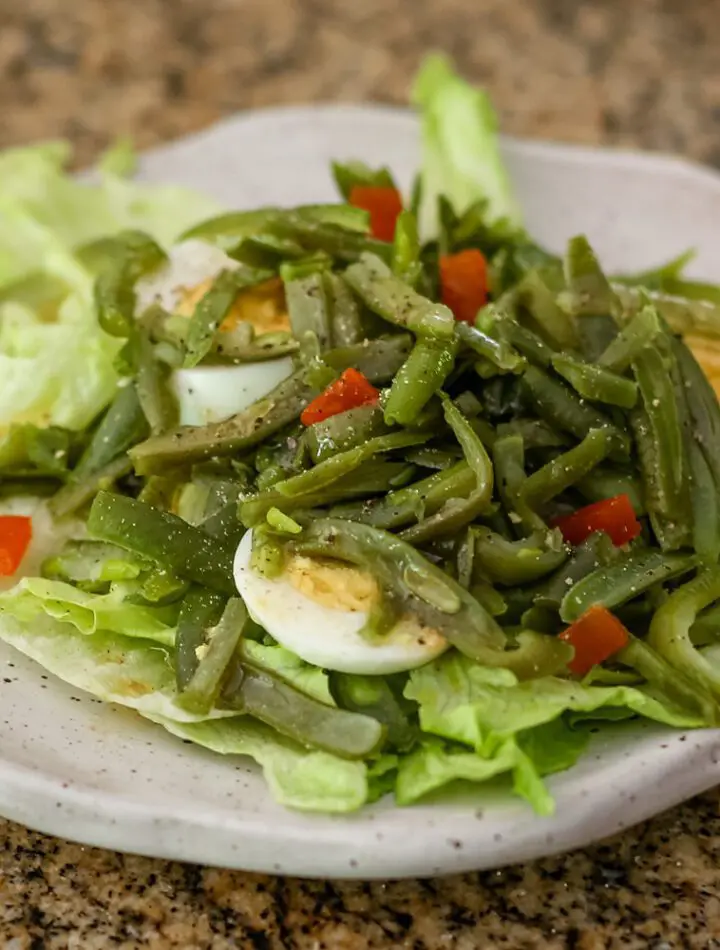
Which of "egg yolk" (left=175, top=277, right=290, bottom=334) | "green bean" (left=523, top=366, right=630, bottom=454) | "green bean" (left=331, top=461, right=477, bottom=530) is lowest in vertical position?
"green bean" (left=331, top=461, right=477, bottom=530)

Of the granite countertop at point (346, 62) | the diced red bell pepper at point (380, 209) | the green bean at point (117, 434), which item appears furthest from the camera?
the granite countertop at point (346, 62)

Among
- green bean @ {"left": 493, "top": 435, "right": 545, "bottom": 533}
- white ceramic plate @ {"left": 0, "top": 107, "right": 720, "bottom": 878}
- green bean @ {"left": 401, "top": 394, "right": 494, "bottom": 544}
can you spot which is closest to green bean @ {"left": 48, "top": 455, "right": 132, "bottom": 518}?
white ceramic plate @ {"left": 0, "top": 107, "right": 720, "bottom": 878}

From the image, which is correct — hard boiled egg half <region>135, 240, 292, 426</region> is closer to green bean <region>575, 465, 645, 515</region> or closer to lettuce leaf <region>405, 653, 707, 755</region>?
green bean <region>575, 465, 645, 515</region>

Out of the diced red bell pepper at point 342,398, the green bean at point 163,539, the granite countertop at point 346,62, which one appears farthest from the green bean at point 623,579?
the granite countertop at point 346,62

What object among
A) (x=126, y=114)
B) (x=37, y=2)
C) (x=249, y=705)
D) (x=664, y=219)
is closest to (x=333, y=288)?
(x=249, y=705)

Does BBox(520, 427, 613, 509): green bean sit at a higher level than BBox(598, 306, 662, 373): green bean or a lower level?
lower

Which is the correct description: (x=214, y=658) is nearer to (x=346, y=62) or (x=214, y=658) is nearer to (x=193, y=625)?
(x=193, y=625)

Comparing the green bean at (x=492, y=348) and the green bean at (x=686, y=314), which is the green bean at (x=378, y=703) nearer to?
the green bean at (x=492, y=348)
